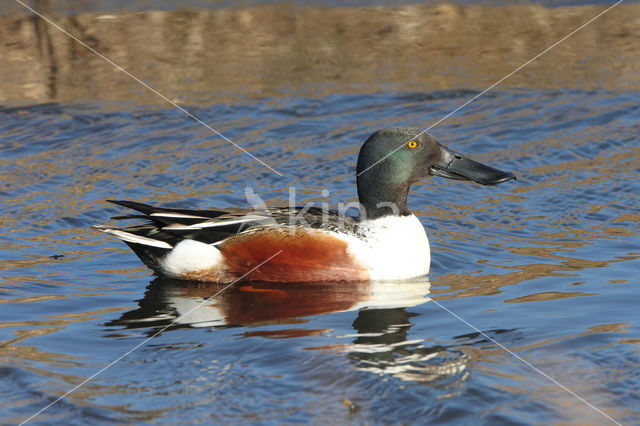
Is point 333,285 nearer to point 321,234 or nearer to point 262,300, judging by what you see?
point 321,234

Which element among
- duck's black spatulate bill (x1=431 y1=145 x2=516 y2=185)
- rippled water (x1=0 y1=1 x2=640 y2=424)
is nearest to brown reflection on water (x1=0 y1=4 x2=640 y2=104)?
rippled water (x1=0 y1=1 x2=640 y2=424)

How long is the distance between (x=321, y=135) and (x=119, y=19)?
4287 millimetres

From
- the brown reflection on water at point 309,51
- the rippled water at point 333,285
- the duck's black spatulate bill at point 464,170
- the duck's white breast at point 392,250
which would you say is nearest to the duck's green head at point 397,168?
the duck's black spatulate bill at point 464,170

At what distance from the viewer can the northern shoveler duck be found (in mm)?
6863

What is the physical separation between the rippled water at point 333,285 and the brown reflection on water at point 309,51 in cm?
13

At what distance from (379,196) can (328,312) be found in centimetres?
124

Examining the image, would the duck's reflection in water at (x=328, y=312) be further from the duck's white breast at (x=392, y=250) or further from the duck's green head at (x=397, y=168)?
the duck's green head at (x=397, y=168)

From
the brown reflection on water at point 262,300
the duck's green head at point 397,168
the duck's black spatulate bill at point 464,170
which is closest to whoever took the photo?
the brown reflection on water at point 262,300

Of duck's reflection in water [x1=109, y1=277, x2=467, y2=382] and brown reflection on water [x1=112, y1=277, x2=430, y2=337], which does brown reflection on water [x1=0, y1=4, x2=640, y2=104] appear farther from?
duck's reflection in water [x1=109, y1=277, x2=467, y2=382]

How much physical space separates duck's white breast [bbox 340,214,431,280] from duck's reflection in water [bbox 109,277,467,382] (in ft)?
0.26

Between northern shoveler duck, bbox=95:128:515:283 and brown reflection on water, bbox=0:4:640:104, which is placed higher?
brown reflection on water, bbox=0:4:640:104

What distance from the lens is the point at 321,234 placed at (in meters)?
6.86

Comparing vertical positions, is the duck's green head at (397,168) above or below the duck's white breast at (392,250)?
above

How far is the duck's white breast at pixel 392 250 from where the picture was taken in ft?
22.6
